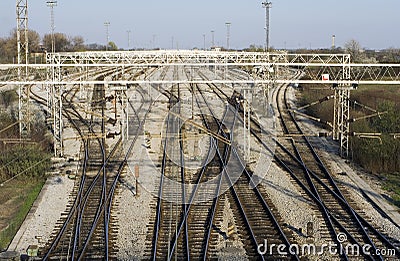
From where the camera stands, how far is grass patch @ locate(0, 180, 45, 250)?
1177cm

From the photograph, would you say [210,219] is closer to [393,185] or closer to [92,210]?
[92,210]

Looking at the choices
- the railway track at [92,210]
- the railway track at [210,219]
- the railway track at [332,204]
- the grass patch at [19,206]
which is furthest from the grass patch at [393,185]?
the grass patch at [19,206]

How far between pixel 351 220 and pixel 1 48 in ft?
171

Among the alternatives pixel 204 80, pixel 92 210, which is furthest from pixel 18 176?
pixel 204 80

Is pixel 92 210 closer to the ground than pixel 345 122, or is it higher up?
closer to the ground

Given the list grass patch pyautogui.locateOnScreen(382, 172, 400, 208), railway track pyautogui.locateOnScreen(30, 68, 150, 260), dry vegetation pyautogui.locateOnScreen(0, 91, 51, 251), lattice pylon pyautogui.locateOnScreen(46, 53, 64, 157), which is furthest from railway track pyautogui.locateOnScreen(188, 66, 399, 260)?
lattice pylon pyautogui.locateOnScreen(46, 53, 64, 157)

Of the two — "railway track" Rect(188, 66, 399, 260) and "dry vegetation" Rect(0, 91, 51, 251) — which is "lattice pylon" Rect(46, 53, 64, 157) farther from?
"railway track" Rect(188, 66, 399, 260)

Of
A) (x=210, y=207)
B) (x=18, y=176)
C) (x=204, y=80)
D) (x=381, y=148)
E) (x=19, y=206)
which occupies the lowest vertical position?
(x=19, y=206)

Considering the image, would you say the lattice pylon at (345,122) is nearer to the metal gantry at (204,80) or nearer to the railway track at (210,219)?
the metal gantry at (204,80)

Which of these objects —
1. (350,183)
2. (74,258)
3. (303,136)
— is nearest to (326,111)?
(303,136)

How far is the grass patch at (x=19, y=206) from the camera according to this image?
11.8m

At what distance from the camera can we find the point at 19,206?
13.9 meters

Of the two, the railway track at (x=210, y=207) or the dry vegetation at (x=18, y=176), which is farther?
the dry vegetation at (x=18, y=176)

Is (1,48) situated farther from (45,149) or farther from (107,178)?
(107,178)
